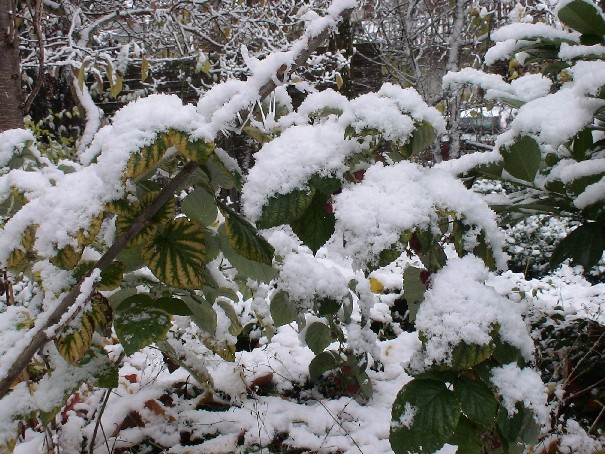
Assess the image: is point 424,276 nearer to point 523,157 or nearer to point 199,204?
point 523,157

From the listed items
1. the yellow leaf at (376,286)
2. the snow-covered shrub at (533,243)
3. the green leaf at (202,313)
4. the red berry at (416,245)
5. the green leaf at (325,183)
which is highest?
the green leaf at (325,183)

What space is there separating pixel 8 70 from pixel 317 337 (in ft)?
4.42

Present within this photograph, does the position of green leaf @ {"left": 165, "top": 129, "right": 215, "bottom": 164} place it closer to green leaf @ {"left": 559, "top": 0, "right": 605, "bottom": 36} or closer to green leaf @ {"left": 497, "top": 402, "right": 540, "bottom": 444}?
green leaf @ {"left": 497, "top": 402, "right": 540, "bottom": 444}

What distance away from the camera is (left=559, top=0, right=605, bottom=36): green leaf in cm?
97

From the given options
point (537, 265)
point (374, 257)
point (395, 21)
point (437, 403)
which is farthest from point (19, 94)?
point (395, 21)

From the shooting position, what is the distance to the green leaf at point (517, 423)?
705mm

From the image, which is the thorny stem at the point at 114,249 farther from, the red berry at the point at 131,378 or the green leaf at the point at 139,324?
the red berry at the point at 131,378

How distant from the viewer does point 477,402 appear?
2.16ft

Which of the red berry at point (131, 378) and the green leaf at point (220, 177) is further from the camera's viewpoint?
the red berry at point (131, 378)

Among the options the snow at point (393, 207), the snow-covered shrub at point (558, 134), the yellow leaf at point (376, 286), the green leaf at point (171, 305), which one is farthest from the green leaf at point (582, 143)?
the yellow leaf at point (376, 286)

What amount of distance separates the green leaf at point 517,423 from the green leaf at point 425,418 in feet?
0.32

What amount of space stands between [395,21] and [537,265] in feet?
11.3

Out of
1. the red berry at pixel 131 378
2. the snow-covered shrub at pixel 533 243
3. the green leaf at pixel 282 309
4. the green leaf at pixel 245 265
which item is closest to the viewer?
the green leaf at pixel 245 265

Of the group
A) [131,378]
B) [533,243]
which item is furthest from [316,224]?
[533,243]
